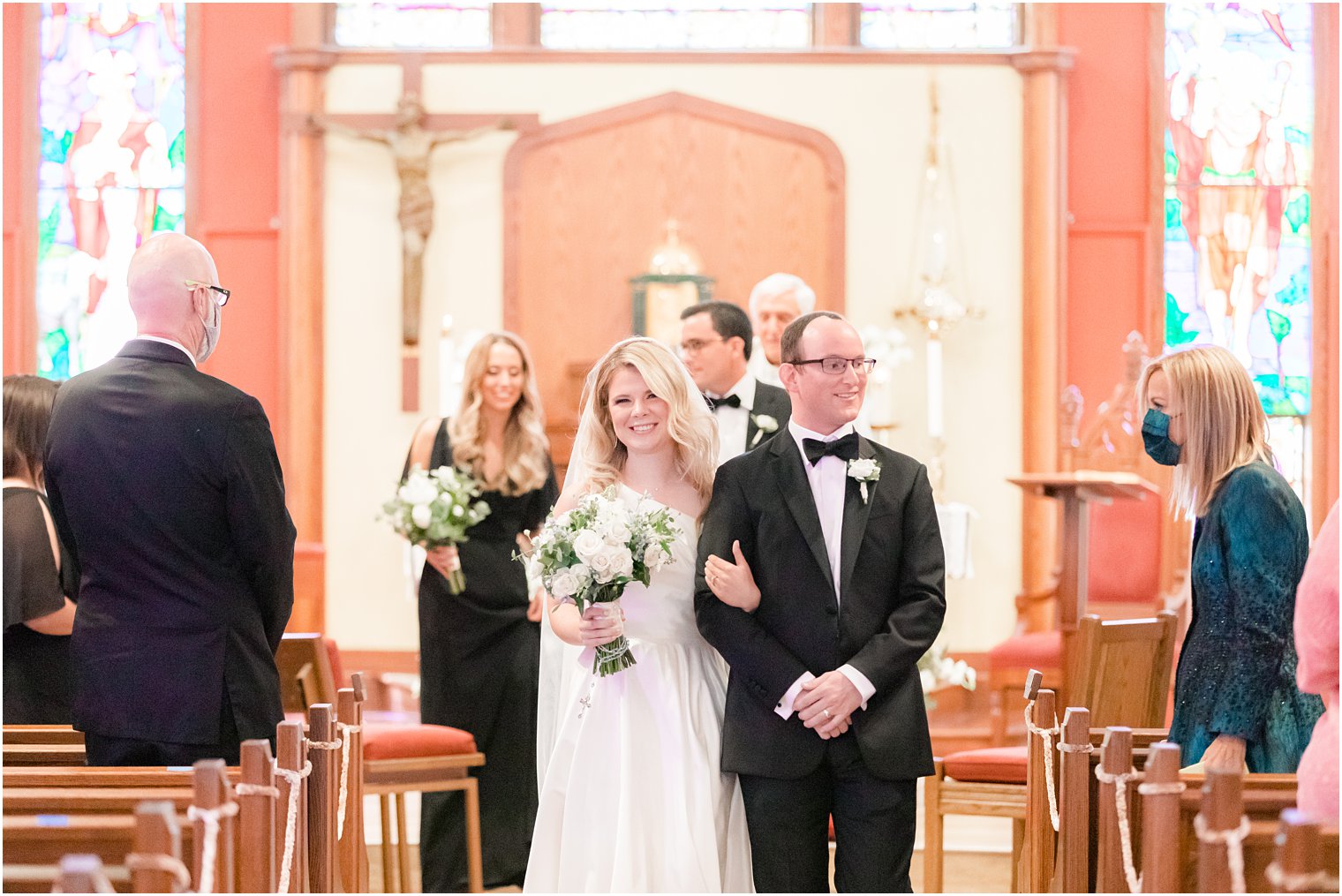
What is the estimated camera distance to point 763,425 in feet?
13.9

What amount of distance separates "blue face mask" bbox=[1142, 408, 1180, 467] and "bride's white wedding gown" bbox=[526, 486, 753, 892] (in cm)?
110

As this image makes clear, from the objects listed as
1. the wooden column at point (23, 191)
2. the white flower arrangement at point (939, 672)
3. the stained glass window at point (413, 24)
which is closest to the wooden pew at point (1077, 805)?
the white flower arrangement at point (939, 672)

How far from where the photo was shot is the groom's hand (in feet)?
9.61

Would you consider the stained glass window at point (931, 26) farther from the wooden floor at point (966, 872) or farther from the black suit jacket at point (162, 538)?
the black suit jacket at point (162, 538)

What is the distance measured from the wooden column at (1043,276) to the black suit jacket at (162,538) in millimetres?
6305

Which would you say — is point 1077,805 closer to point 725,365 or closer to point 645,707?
point 645,707

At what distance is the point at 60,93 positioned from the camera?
904 cm

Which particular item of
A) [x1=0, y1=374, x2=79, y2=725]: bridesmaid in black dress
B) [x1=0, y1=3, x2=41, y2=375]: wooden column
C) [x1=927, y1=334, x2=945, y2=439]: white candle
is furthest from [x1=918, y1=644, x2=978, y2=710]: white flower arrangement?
[x1=0, y1=3, x2=41, y2=375]: wooden column

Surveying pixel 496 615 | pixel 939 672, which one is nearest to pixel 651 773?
pixel 496 615

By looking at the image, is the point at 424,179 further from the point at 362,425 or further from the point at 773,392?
the point at 773,392

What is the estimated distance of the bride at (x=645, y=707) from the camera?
309 cm

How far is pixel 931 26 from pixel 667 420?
6515 mm

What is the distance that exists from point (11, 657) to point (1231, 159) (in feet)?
25.1

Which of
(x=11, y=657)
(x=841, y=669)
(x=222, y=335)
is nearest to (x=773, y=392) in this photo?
(x=841, y=669)
